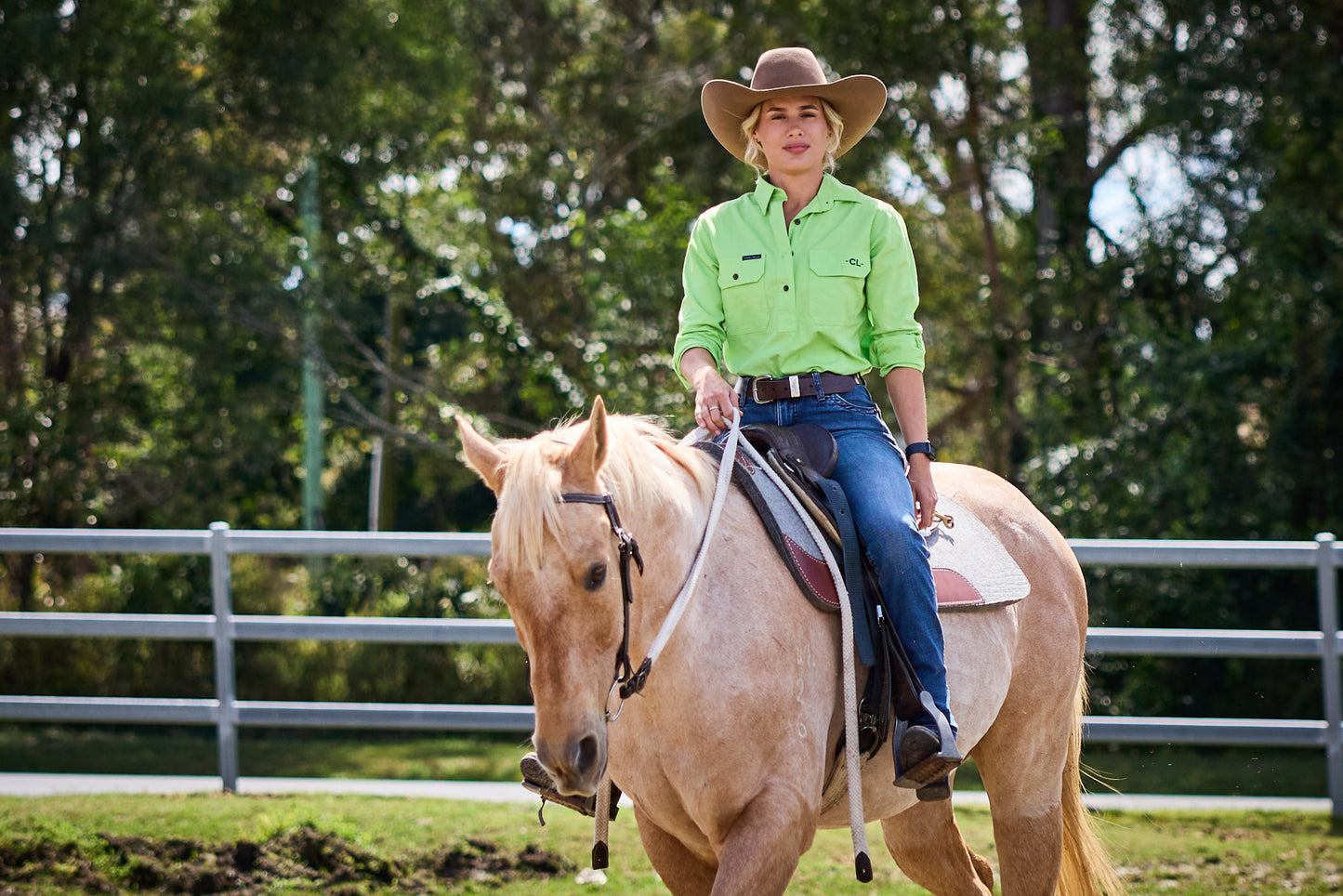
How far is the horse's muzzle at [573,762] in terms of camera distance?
2152 millimetres

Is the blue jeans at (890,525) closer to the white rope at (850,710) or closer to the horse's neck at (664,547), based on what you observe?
the white rope at (850,710)

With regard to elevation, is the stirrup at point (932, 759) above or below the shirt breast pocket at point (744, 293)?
below

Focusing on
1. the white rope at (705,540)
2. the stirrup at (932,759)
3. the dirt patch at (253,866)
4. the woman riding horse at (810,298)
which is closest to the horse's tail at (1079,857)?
the woman riding horse at (810,298)

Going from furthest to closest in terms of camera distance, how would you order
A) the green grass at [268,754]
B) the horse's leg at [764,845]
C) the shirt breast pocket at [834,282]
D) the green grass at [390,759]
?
the green grass at [268,754], the green grass at [390,759], the shirt breast pocket at [834,282], the horse's leg at [764,845]

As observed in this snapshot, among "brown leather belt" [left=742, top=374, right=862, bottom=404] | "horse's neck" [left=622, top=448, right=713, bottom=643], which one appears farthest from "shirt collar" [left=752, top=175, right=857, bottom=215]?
"horse's neck" [left=622, top=448, right=713, bottom=643]

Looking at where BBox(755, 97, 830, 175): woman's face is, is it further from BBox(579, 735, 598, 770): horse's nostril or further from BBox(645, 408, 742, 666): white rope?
BBox(579, 735, 598, 770): horse's nostril

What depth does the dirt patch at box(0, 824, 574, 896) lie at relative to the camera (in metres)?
4.51

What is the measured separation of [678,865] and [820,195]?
178 centimetres

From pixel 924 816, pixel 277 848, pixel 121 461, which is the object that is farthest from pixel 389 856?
pixel 121 461

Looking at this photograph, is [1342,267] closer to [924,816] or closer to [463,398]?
[924,816]

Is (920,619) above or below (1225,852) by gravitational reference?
above

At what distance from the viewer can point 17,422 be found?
33.6 ft

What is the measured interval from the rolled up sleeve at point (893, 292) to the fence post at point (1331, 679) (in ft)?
12.9

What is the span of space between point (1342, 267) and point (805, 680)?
7.77 m
